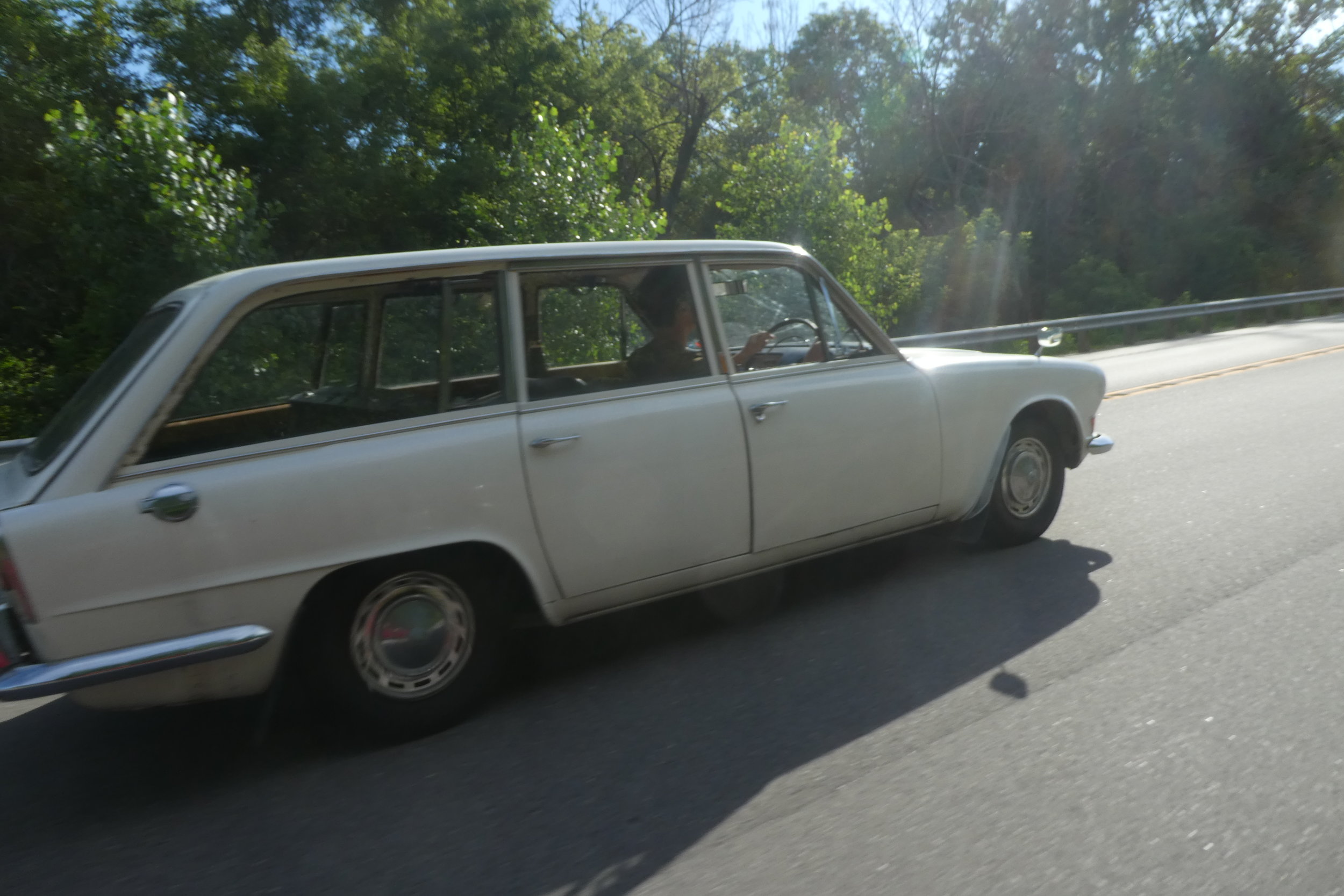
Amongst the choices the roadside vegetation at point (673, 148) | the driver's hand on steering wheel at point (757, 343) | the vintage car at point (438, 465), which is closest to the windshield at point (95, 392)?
the vintage car at point (438, 465)

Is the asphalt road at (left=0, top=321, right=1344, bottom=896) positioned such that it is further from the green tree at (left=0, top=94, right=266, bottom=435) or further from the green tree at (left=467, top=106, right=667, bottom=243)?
the green tree at (left=467, top=106, right=667, bottom=243)

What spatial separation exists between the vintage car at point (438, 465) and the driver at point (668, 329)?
0.01 metres

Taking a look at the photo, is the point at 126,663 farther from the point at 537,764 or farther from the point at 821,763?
the point at 821,763

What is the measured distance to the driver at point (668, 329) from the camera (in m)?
4.68

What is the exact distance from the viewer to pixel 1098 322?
1898cm

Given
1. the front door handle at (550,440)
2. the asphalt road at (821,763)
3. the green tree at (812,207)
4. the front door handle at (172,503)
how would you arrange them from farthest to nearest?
the green tree at (812,207) → the front door handle at (550,440) → the front door handle at (172,503) → the asphalt road at (821,763)


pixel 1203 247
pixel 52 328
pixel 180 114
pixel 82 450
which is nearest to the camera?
pixel 82 450

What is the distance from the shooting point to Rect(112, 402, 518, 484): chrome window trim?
3.51 metres

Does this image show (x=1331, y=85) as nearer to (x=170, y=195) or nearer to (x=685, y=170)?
(x=685, y=170)

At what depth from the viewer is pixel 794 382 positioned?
16.1ft

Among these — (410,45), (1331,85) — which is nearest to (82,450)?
(410,45)

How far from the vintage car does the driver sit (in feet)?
0.04

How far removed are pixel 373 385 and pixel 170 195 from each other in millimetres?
15327

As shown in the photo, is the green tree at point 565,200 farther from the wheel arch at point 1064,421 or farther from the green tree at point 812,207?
the wheel arch at point 1064,421
